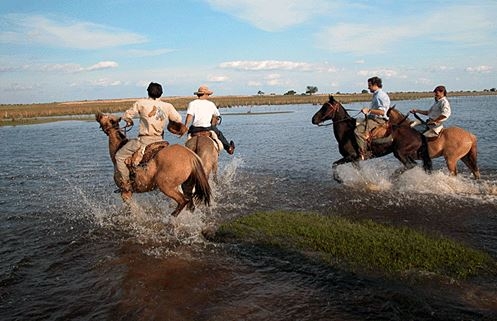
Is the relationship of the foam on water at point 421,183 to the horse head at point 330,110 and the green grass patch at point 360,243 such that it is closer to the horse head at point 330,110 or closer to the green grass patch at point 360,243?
the horse head at point 330,110

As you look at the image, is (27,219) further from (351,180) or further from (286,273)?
(351,180)

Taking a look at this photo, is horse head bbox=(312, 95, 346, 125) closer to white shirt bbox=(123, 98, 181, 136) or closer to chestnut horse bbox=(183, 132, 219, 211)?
chestnut horse bbox=(183, 132, 219, 211)

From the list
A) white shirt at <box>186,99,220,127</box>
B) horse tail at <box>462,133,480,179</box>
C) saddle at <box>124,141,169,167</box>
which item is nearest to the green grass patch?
Result: saddle at <box>124,141,169,167</box>

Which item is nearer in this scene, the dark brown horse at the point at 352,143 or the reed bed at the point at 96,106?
the dark brown horse at the point at 352,143

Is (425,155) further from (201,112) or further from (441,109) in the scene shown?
(201,112)

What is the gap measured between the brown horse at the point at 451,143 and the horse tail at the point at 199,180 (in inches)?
240

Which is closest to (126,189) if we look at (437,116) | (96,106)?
(437,116)

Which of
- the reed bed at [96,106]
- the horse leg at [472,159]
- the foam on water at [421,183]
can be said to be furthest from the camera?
the reed bed at [96,106]

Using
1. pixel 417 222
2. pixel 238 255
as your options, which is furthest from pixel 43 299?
pixel 417 222

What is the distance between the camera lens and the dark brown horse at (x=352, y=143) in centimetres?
1105

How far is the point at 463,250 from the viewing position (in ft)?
20.2

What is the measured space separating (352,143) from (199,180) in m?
5.34

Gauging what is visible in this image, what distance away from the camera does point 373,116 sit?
10984mm

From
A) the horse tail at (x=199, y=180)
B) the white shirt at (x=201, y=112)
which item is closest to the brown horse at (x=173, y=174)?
the horse tail at (x=199, y=180)
